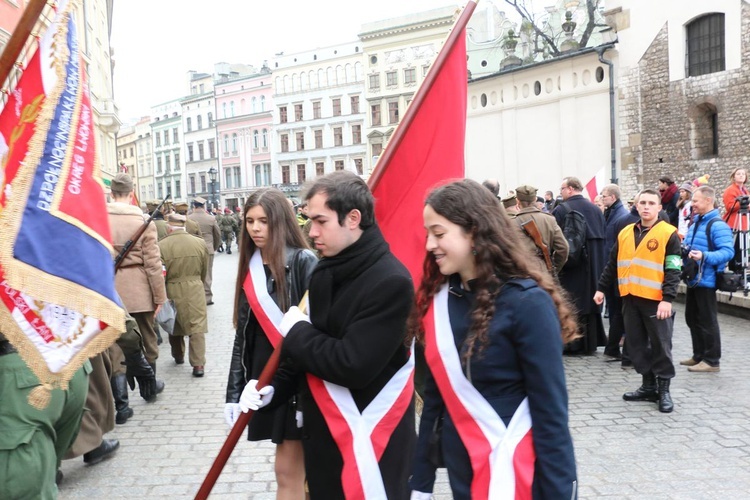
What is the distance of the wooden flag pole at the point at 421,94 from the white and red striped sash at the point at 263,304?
2.54ft

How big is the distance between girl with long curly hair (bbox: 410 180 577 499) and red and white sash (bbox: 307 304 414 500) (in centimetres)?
26

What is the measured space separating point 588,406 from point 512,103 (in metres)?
20.0

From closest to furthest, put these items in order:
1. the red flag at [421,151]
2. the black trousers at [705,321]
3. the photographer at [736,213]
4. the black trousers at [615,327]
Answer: the red flag at [421,151], the black trousers at [705,321], the black trousers at [615,327], the photographer at [736,213]

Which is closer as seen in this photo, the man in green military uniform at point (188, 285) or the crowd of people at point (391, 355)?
the crowd of people at point (391, 355)

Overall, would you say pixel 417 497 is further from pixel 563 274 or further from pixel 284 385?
pixel 563 274

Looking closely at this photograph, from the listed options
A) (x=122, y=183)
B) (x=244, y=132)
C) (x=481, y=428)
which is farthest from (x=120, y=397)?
(x=244, y=132)

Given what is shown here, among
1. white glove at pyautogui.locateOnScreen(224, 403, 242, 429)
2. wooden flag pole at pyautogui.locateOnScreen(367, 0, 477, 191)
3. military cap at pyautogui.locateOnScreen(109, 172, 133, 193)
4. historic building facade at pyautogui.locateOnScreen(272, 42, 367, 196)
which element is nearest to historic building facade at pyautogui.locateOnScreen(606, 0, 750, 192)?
military cap at pyautogui.locateOnScreen(109, 172, 133, 193)

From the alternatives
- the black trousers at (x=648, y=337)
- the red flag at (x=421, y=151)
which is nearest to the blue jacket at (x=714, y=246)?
the black trousers at (x=648, y=337)

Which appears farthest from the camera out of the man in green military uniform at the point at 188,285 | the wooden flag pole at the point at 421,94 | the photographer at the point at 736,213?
the photographer at the point at 736,213

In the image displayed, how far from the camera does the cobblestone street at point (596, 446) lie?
460 centimetres

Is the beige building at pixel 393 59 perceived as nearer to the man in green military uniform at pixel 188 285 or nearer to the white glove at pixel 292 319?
the man in green military uniform at pixel 188 285

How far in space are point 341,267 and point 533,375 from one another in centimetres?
89

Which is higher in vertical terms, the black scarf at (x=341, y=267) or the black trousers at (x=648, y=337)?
the black scarf at (x=341, y=267)

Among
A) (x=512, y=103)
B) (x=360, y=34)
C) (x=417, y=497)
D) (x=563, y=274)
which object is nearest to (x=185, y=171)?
(x=360, y=34)
